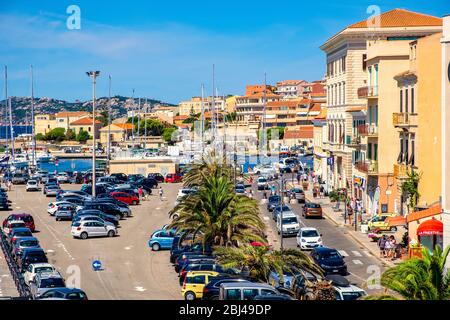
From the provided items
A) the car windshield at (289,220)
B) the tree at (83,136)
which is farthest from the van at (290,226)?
the tree at (83,136)

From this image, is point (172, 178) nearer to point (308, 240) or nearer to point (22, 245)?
point (308, 240)

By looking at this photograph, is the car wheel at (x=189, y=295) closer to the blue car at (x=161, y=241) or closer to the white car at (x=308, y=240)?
the blue car at (x=161, y=241)

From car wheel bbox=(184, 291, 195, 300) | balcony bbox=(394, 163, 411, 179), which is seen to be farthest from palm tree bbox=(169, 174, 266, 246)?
balcony bbox=(394, 163, 411, 179)

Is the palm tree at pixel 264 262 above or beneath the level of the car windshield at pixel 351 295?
above

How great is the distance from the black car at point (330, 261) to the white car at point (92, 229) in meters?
12.8

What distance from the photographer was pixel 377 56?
4769 cm

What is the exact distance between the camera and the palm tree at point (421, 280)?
1619cm

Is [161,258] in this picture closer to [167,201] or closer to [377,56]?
[377,56]

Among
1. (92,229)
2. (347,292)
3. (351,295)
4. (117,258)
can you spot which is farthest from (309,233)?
(351,295)

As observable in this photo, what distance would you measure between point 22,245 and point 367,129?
932 inches

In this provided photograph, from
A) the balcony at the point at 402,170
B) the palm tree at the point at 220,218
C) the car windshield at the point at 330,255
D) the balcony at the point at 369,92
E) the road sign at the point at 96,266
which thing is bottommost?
the road sign at the point at 96,266

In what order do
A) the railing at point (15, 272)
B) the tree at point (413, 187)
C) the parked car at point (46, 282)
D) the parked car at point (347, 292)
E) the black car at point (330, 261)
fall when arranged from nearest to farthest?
1. the railing at point (15, 272)
2. the parked car at point (347, 292)
3. the parked car at point (46, 282)
4. the black car at point (330, 261)
5. the tree at point (413, 187)
